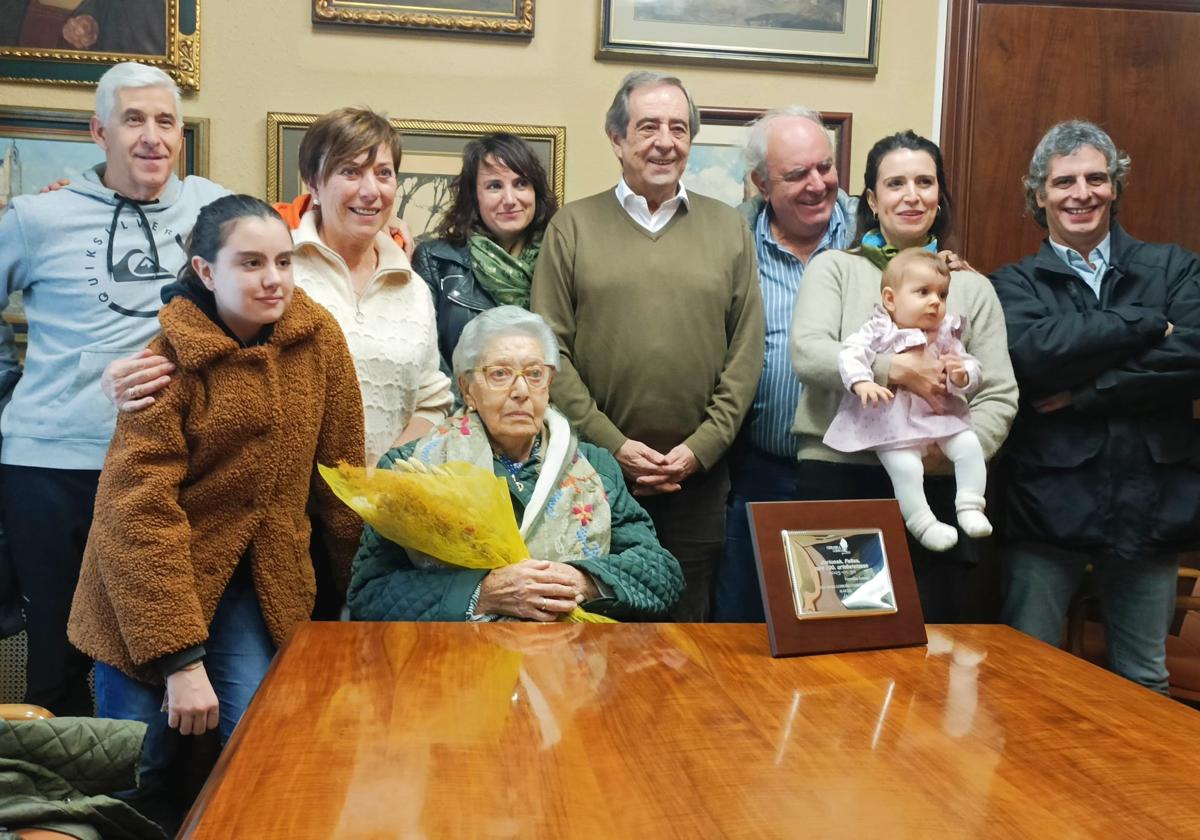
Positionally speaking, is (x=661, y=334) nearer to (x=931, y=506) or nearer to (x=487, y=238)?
(x=487, y=238)

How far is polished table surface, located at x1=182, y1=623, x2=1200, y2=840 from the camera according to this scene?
3.72 ft

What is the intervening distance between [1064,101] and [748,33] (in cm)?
114

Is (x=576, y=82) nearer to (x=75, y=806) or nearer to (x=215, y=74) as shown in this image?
(x=215, y=74)

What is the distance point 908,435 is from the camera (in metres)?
2.54

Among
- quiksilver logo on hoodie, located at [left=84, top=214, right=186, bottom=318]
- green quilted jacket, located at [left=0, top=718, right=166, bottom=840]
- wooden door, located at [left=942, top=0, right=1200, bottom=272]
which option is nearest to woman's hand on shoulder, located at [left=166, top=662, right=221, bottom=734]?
green quilted jacket, located at [left=0, top=718, right=166, bottom=840]

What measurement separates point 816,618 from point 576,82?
2.47 metres

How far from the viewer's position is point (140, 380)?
Answer: 2043 mm

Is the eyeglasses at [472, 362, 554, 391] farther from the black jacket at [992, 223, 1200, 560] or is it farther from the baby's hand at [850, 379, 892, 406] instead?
the black jacket at [992, 223, 1200, 560]

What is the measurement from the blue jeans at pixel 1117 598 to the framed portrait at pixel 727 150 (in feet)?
5.10

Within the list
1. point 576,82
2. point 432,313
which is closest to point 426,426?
point 432,313

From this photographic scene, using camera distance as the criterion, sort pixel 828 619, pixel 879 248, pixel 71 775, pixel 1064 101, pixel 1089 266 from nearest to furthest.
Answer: pixel 71 775
pixel 828 619
pixel 879 248
pixel 1089 266
pixel 1064 101

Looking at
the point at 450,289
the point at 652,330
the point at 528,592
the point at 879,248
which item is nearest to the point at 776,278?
the point at 879,248

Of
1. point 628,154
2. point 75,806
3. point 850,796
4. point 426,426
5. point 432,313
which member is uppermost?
point 628,154

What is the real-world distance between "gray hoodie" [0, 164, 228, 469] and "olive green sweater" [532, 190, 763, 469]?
903 millimetres
